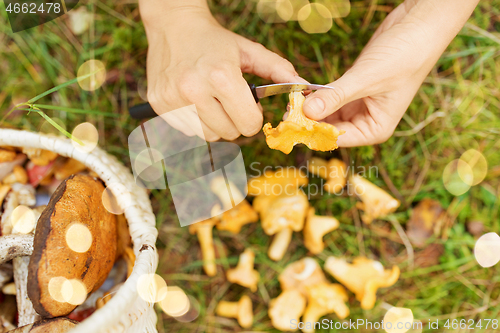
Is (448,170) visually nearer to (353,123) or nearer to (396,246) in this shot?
(396,246)

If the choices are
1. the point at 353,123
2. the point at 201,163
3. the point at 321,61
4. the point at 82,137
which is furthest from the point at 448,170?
the point at 82,137

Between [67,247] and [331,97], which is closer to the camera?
[67,247]

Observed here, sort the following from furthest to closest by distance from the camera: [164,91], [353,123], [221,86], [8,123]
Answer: [8,123], [353,123], [164,91], [221,86]

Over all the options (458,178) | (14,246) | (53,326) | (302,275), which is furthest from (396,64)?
(14,246)

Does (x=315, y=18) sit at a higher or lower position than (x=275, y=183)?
higher

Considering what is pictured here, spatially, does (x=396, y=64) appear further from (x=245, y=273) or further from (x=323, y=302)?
(x=245, y=273)

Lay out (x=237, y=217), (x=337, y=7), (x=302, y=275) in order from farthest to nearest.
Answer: (x=337, y=7)
(x=237, y=217)
(x=302, y=275)

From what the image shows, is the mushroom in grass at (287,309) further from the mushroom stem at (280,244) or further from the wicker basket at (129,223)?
the wicker basket at (129,223)
